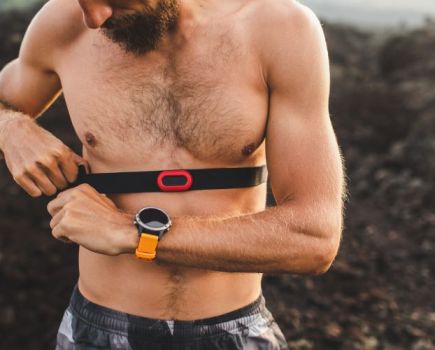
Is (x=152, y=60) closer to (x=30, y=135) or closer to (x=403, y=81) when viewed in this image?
(x=30, y=135)

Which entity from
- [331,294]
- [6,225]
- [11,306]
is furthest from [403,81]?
[11,306]

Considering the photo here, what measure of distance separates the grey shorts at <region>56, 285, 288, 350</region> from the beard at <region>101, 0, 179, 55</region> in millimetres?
991

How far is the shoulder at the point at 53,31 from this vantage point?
7.35 feet

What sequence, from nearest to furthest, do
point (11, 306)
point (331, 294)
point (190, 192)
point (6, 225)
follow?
point (190, 192)
point (11, 306)
point (331, 294)
point (6, 225)

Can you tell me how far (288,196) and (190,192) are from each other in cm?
38

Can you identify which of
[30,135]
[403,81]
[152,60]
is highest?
[152,60]

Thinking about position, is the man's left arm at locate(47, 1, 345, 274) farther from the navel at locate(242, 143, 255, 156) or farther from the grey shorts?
the grey shorts

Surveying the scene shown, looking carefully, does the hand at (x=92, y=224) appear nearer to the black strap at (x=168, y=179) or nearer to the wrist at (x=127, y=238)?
the wrist at (x=127, y=238)

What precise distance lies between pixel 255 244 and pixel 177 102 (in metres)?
0.60

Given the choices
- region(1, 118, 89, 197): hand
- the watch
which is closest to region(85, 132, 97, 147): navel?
region(1, 118, 89, 197): hand

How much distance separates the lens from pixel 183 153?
2.09 m

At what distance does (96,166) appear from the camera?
222 cm

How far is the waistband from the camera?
216 cm

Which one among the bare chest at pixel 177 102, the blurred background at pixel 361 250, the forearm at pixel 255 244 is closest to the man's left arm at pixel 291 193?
the forearm at pixel 255 244
